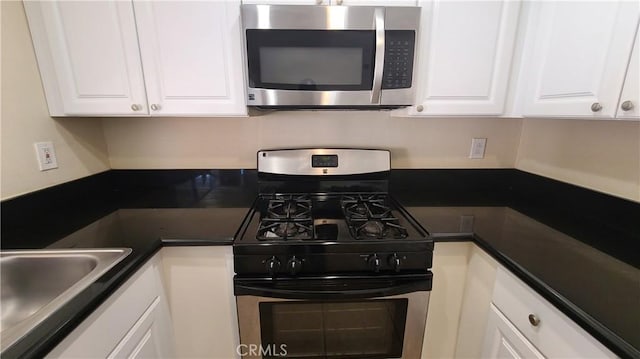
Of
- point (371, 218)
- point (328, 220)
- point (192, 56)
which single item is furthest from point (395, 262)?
point (192, 56)

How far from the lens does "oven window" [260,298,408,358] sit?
1.09m

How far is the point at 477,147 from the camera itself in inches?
64.8

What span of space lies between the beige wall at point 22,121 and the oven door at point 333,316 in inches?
38.6

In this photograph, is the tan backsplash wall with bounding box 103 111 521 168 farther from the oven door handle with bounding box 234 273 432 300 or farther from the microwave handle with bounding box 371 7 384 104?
the oven door handle with bounding box 234 273 432 300

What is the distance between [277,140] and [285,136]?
5 cm

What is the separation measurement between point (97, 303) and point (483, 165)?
1899 millimetres

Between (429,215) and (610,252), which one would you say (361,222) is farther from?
(610,252)

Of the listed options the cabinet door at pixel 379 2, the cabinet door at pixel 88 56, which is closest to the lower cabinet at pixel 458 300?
the cabinet door at pixel 379 2

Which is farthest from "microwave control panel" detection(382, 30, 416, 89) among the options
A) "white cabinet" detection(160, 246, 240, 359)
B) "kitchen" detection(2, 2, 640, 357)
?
"white cabinet" detection(160, 246, 240, 359)

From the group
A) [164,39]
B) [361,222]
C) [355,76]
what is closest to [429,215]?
[361,222]

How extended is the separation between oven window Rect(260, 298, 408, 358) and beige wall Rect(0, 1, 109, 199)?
1.10 meters

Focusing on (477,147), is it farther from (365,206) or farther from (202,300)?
(202,300)

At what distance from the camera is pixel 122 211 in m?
1.34

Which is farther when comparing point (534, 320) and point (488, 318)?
point (488, 318)
